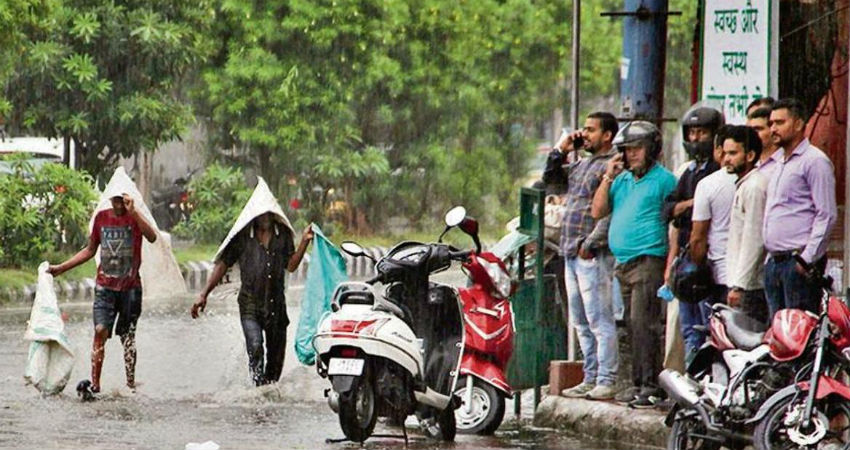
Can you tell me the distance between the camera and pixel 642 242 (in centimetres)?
1246

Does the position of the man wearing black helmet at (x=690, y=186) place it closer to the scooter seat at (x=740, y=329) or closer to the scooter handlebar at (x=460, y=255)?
the scooter handlebar at (x=460, y=255)

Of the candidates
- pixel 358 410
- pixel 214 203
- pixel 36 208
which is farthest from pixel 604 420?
pixel 214 203

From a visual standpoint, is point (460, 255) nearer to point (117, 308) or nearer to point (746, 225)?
point (746, 225)

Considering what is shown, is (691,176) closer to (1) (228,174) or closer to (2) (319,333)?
(2) (319,333)

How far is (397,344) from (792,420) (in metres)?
2.76

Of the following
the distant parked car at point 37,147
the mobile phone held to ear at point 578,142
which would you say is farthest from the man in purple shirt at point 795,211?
the distant parked car at point 37,147

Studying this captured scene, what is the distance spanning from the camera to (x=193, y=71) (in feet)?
145

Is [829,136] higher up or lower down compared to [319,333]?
higher up

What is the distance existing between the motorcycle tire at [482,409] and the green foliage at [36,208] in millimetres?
16553

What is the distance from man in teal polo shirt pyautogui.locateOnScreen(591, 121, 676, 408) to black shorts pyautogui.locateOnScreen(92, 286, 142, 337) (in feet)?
13.4

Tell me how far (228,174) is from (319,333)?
29221 millimetres

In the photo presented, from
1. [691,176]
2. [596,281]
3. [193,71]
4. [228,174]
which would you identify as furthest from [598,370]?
[193,71]

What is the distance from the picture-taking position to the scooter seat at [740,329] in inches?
405

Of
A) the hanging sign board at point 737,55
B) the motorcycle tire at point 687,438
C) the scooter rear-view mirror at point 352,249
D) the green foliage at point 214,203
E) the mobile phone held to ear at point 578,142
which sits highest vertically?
the hanging sign board at point 737,55
